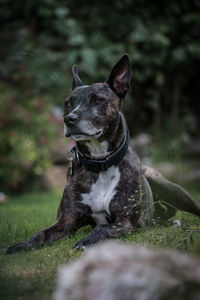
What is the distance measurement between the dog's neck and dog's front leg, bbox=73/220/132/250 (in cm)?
67

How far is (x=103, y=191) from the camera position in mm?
4188

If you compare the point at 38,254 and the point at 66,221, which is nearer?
the point at 38,254

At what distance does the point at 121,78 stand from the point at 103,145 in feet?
2.55

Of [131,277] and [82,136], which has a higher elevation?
[82,136]

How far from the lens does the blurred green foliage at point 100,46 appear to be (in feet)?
34.7

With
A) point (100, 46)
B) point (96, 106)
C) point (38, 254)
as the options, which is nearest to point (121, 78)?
point (96, 106)

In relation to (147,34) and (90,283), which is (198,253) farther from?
(147,34)

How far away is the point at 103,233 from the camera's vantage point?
384 cm

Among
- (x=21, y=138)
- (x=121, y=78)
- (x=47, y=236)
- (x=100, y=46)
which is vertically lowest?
(x=47, y=236)

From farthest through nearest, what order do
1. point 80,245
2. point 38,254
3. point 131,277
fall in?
point 80,245
point 38,254
point 131,277

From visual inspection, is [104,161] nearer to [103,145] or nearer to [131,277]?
[103,145]

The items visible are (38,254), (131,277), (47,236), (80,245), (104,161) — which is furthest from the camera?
(104,161)

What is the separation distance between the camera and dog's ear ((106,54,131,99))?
14.6 ft

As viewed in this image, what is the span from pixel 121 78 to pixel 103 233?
161 centimetres
